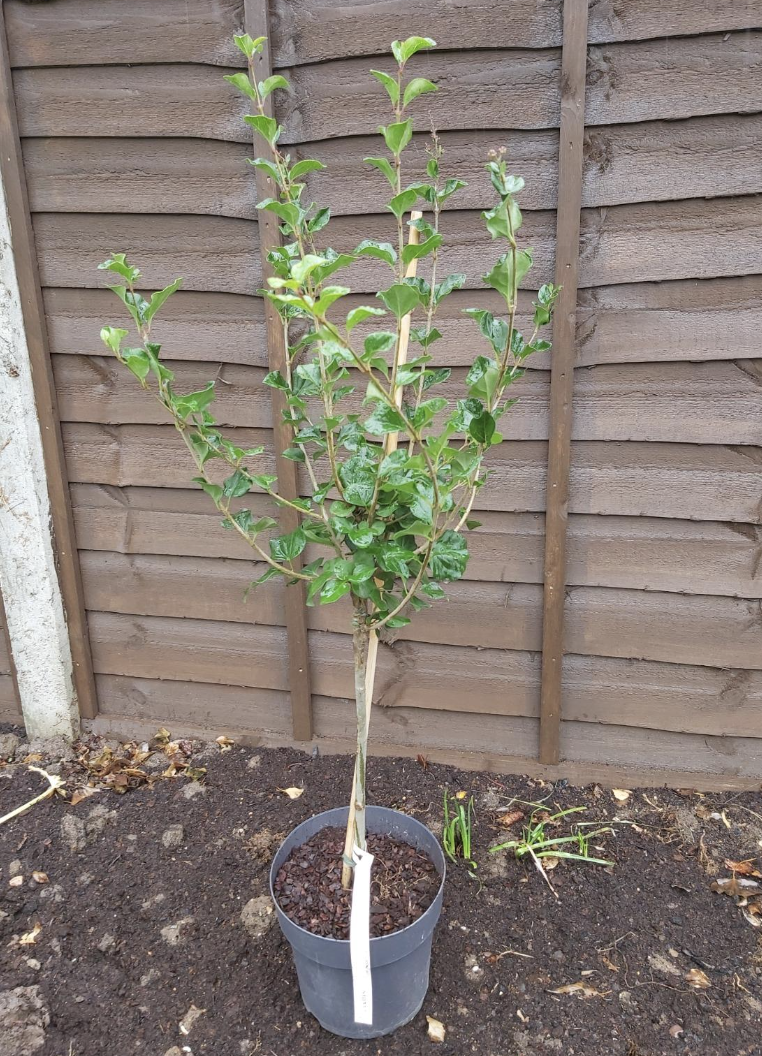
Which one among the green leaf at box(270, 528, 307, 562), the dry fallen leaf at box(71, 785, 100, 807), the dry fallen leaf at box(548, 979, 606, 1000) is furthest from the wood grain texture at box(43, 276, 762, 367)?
A: the dry fallen leaf at box(548, 979, 606, 1000)

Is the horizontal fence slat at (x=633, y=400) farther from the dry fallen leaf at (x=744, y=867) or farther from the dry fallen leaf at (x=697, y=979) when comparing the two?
the dry fallen leaf at (x=697, y=979)

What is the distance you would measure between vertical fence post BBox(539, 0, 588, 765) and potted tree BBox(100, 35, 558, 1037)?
20.5 inches

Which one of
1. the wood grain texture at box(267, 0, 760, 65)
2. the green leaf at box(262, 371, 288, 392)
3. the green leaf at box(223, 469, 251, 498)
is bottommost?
the green leaf at box(223, 469, 251, 498)

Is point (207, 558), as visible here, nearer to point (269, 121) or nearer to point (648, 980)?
point (269, 121)

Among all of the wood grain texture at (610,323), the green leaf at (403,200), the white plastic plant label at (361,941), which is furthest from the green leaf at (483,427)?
the wood grain texture at (610,323)

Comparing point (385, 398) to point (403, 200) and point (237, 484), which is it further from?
point (237, 484)

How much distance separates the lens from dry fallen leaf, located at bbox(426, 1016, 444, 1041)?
156cm

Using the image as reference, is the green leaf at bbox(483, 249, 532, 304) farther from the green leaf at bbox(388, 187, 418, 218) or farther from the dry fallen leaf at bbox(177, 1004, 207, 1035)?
the dry fallen leaf at bbox(177, 1004, 207, 1035)

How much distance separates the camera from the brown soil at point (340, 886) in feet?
5.07

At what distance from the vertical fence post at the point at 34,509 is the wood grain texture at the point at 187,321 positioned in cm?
8

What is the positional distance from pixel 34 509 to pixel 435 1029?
1.78 m

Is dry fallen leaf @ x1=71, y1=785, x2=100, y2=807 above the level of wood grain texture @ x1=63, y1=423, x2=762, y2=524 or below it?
below

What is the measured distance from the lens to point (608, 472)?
2008 millimetres

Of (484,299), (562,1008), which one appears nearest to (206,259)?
(484,299)
